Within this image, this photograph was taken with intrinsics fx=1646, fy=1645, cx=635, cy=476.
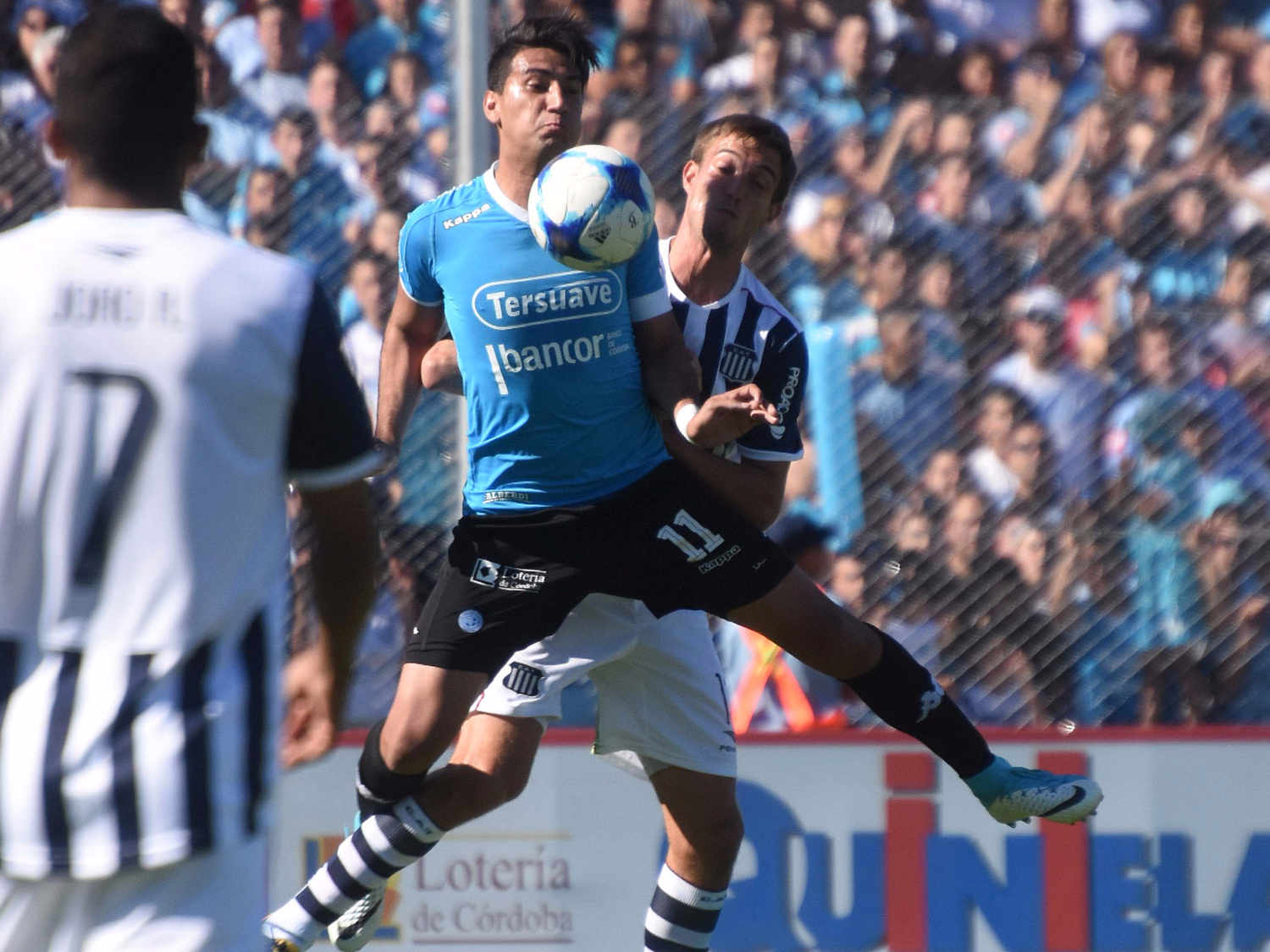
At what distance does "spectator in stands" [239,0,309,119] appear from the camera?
6.07 metres

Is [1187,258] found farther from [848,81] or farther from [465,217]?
[465,217]

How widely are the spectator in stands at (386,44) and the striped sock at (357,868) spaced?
3.15 meters

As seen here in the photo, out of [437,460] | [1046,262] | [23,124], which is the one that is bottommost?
[437,460]

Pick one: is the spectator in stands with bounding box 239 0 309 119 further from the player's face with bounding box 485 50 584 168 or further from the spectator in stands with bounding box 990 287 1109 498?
the spectator in stands with bounding box 990 287 1109 498

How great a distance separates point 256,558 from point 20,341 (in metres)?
0.39

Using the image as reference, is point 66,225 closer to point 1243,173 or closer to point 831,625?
point 831,625

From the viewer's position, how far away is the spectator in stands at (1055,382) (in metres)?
5.97

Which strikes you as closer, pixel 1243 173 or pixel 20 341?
pixel 20 341

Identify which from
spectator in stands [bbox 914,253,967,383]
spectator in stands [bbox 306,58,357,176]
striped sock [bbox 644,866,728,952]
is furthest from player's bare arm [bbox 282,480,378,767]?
spectator in stands [bbox 914,253,967,383]

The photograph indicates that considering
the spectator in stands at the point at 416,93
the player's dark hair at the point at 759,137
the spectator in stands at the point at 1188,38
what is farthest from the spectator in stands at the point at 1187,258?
the spectator in stands at the point at 416,93

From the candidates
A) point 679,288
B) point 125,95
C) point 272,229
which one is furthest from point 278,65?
point 125,95

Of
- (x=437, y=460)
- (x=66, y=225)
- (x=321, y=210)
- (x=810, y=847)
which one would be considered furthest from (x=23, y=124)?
(x=66, y=225)

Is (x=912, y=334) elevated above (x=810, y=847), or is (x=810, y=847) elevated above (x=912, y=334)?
(x=912, y=334)

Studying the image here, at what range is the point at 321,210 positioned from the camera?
5.80 metres
